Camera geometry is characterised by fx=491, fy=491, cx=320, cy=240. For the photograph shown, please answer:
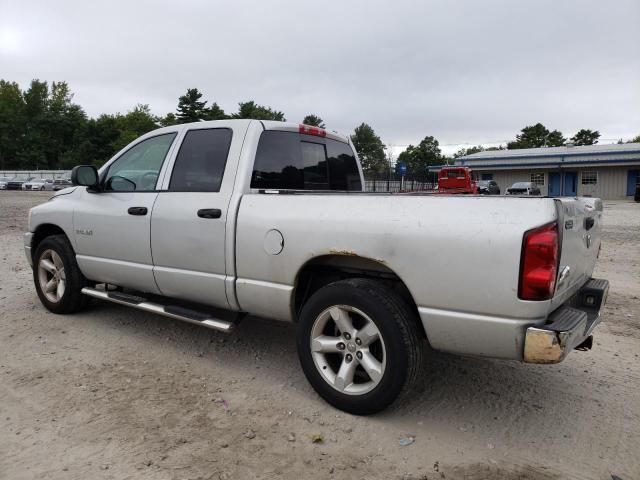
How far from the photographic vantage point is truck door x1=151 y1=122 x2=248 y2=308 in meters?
3.75

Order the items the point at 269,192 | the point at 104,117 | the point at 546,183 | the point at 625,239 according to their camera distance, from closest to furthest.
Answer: the point at 269,192
the point at 625,239
the point at 546,183
the point at 104,117

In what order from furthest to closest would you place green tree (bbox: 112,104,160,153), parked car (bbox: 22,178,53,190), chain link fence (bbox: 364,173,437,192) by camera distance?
green tree (bbox: 112,104,160,153)
parked car (bbox: 22,178,53,190)
chain link fence (bbox: 364,173,437,192)

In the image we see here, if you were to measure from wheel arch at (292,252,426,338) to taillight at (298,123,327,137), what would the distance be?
143cm

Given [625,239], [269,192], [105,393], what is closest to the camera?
[105,393]

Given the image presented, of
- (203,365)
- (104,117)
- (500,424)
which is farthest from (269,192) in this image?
(104,117)

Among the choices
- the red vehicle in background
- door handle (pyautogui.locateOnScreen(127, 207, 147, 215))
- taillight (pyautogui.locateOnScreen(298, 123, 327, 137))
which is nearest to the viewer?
door handle (pyautogui.locateOnScreen(127, 207, 147, 215))

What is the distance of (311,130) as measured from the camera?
4434mm

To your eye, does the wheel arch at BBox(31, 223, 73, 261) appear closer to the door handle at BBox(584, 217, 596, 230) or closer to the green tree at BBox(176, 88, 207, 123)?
the door handle at BBox(584, 217, 596, 230)

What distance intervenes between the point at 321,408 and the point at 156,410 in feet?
3.60

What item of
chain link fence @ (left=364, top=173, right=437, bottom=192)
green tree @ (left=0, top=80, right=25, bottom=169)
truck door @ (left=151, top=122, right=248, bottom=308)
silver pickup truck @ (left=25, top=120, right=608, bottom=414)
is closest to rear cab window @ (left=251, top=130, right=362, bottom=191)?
silver pickup truck @ (left=25, top=120, right=608, bottom=414)

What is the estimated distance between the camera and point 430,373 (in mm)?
3930

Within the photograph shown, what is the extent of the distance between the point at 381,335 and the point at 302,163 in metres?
1.93

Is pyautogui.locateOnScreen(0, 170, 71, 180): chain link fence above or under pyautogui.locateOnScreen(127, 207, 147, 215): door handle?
above

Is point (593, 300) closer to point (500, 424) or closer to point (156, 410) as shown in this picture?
point (500, 424)
